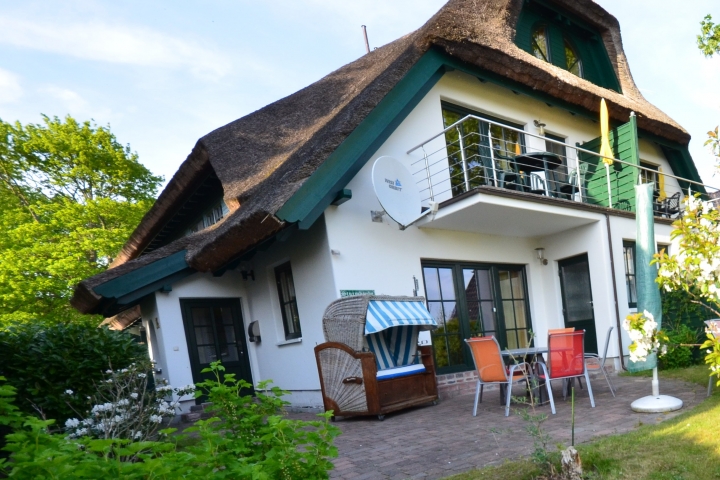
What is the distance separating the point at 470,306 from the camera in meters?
7.43

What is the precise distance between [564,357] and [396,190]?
2.74 metres

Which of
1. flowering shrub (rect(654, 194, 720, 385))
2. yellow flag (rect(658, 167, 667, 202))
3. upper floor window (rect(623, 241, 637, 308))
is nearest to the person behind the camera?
flowering shrub (rect(654, 194, 720, 385))

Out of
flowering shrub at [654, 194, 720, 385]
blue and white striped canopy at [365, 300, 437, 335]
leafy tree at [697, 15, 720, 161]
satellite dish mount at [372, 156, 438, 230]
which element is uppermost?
leafy tree at [697, 15, 720, 161]

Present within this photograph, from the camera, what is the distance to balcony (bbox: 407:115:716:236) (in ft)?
21.1

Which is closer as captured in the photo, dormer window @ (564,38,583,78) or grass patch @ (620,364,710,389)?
grass patch @ (620,364,710,389)

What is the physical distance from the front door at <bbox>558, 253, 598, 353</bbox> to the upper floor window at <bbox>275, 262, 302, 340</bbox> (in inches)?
179

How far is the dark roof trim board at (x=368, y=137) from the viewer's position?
547 centimetres

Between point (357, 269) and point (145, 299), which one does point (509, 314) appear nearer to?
point (357, 269)

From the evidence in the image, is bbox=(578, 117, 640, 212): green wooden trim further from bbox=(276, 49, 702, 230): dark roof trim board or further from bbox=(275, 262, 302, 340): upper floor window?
bbox=(275, 262, 302, 340): upper floor window

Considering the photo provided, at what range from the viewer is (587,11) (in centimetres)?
1023

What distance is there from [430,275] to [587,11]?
726 centimetres

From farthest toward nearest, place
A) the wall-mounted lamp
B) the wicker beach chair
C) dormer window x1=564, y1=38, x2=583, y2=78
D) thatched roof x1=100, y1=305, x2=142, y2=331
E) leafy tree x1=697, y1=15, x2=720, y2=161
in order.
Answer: dormer window x1=564, y1=38, x2=583, y2=78
leafy tree x1=697, y1=15, x2=720, y2=161
thatched roof x1=100, y1=305, x2=142, y2=331
the wall-mounted lamp
the wicker beach chair

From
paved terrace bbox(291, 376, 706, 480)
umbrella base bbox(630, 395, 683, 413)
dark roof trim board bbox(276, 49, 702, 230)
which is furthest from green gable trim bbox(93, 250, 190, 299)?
umbrella base bbox(630, 395, 683, 413)

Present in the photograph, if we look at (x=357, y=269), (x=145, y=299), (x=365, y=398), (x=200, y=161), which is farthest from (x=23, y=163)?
(x=365, y=398)
